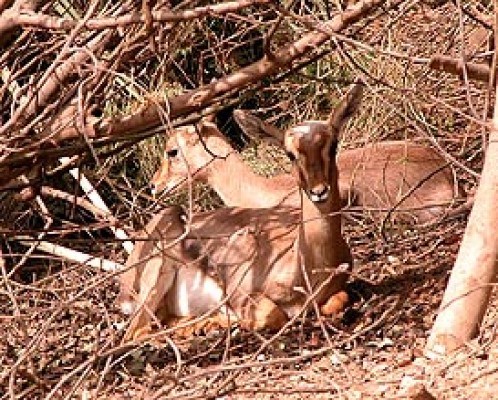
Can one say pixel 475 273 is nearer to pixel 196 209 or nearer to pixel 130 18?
pixel 130 18

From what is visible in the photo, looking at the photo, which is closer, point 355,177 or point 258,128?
point 258,128

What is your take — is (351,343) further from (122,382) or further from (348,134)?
(348,134)

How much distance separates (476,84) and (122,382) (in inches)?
161

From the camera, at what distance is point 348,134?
9578 mm

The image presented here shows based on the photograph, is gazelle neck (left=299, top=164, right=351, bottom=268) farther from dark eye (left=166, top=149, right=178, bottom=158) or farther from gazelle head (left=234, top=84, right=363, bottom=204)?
dark eye (left=166, top=149, right=178, bottom=158)

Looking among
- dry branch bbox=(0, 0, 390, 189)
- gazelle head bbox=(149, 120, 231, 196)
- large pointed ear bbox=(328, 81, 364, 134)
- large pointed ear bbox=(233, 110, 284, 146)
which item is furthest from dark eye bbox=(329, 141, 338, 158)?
gazelle head bbox=(149, 120, 231, 196)

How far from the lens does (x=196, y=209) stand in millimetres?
9398

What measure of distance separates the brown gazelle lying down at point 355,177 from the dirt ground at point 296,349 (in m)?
0.50

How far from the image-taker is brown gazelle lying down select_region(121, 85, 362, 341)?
620 cm

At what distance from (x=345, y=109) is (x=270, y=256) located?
0.93m

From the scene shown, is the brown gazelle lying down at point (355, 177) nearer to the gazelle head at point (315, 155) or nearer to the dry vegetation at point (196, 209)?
the dry vegetation at point (196, 209)

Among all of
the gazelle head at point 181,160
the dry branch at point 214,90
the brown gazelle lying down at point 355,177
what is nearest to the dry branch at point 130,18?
the dry branch at point 214,90

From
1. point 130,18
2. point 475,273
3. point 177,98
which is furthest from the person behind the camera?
point 177,98

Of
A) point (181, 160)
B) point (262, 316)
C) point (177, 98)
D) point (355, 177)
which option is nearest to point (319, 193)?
point (262, 316)
